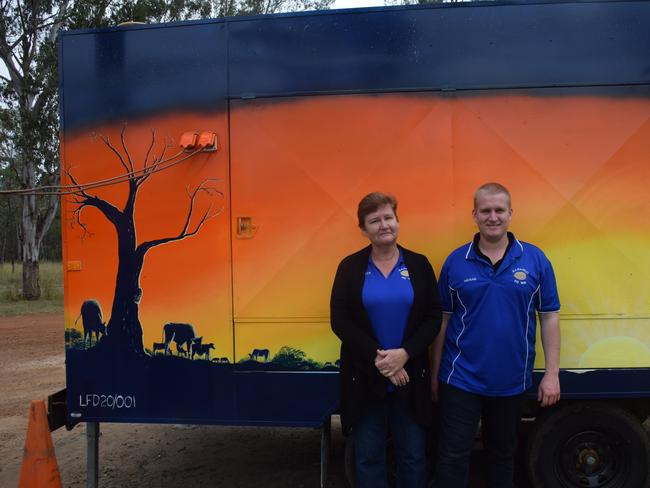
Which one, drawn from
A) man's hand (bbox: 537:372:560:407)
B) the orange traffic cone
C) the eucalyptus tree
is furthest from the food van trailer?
the eucalyptus tree

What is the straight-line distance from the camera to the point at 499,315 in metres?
2.60

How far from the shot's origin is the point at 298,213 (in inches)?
121

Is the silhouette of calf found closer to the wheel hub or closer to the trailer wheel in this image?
the trailer wheel

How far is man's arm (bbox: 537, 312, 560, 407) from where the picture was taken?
2.68 meters

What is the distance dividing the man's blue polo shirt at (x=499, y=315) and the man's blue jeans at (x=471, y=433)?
80mm

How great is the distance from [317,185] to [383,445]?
4.94 ft

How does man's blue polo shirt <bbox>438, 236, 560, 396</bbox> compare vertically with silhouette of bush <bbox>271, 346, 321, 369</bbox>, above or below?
above

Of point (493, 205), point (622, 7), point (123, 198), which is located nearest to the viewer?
point (493, 205)

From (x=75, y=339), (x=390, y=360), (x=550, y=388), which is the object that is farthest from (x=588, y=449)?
(x=75, y=339)

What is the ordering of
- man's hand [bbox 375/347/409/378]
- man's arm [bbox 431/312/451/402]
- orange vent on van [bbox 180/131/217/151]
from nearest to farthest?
man's hand [bbox 375/347/409/378]
man's arm [bbox 431/312/451/402]
orange vent on van [bbox 180/131/217/151]

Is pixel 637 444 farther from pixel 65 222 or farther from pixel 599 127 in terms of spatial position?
pixel 65 222

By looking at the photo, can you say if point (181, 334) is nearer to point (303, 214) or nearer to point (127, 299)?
point (127, 299)

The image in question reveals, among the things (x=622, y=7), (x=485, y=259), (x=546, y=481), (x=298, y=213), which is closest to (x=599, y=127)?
(x=622, y=7)

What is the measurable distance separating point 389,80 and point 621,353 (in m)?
2.08
